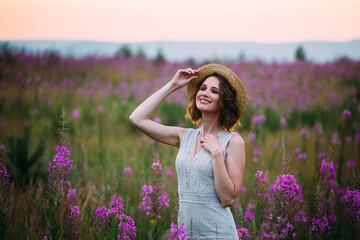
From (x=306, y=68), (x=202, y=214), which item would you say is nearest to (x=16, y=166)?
(x=202, y=214)

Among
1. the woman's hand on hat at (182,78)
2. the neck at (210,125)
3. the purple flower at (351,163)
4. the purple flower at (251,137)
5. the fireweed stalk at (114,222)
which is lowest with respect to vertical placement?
the fireweed stalk at (114,222)

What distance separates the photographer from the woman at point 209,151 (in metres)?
2.13

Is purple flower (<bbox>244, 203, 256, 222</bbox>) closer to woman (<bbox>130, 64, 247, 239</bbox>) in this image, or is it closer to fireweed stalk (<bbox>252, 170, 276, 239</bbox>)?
fireweed stalk (<bbox>252, 170, 276, 239</bbox>)

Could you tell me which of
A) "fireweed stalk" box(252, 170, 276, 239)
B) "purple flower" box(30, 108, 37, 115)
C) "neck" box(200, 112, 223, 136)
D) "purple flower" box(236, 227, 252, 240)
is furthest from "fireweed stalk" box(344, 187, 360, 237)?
"purple flower" box(30, 108, 37, 115)

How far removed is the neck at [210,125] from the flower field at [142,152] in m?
0.41

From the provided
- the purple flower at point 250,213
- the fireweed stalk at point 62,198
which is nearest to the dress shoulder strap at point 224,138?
the fireweed stalk at point 62,198

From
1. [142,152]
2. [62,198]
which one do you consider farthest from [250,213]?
[142,152]

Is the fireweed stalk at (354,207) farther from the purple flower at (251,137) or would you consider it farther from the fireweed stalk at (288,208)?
the purple flower at (251,137)

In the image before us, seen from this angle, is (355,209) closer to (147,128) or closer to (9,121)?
(147,128)

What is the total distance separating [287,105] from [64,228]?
7.74 meters

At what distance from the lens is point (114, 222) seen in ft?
6.77

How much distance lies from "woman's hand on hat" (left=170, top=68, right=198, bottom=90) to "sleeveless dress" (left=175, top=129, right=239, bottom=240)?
1.80 feet

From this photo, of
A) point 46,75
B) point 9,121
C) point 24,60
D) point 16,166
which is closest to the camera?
point 16,166

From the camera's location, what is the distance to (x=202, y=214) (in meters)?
2.15
